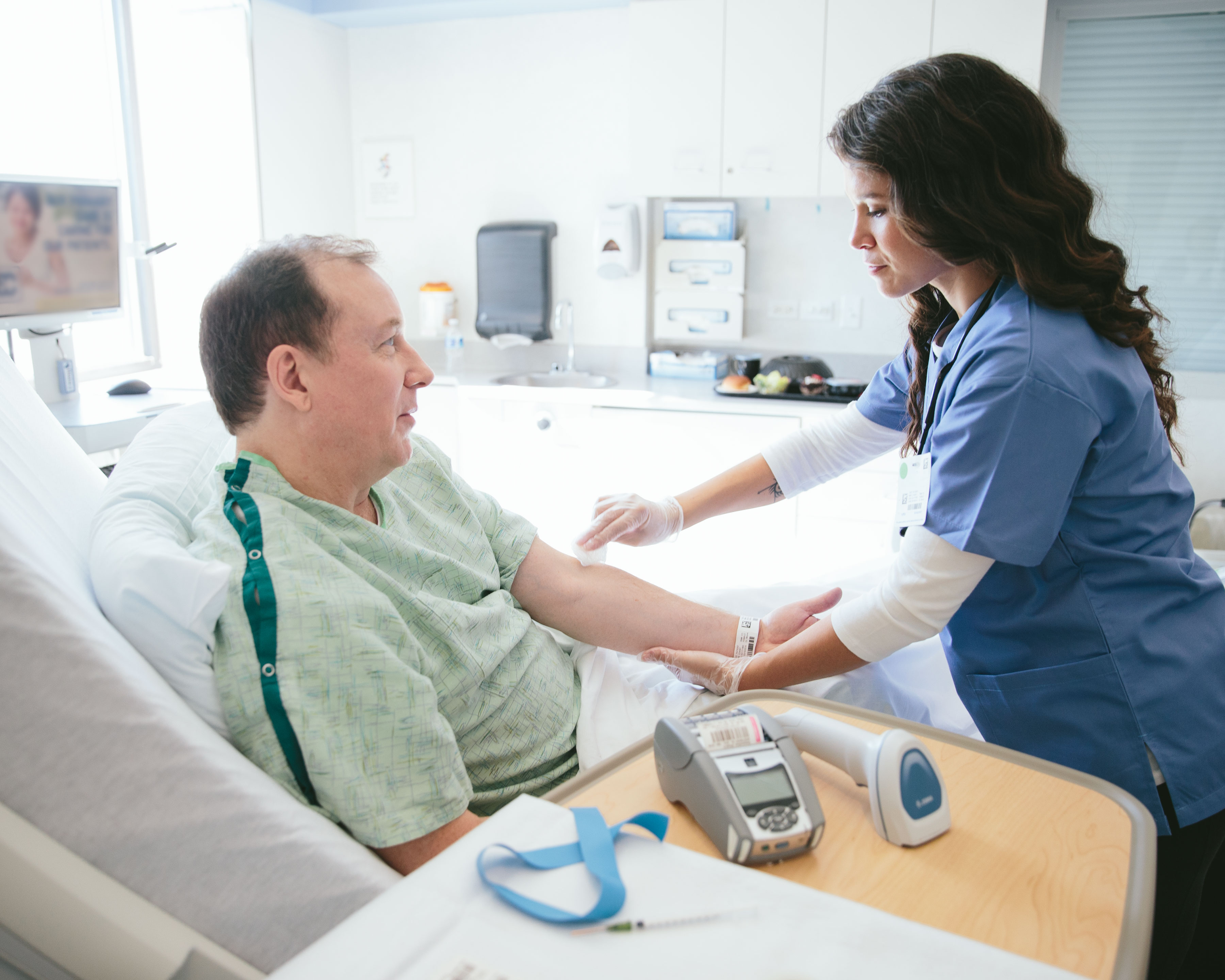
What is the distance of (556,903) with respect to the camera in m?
0.69

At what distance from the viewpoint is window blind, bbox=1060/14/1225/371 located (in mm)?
3283

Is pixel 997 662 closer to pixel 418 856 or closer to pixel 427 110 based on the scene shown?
pixel 418 856

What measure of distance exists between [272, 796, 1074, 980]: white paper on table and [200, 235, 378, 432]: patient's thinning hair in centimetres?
74

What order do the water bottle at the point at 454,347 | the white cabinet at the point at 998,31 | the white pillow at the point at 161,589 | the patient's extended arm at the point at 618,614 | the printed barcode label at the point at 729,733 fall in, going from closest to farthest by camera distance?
the printed barcode label at the point at 729,733 → the white pillow at the point at 161,589 → the patient's extended arm at the point at 618,614 → the white cabinet at the point at 998,31 → the water bottle at the point at 454,347

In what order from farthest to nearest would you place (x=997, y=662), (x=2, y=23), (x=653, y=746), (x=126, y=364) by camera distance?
(x=126, y=364), (x=2, y=23), (x=997, y=662), (x=653, y=746)

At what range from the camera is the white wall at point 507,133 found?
388cm

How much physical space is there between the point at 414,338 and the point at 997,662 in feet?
11.6

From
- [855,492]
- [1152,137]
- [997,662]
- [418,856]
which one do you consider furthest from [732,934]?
[1152,137]

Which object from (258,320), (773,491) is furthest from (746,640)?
(258,320)

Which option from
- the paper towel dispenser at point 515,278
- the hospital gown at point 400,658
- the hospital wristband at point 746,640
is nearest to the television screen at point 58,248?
the paper towel dispenser at point 515,278

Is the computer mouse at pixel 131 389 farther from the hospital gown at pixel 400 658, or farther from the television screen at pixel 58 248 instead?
the hospital gown at pixel 400 658

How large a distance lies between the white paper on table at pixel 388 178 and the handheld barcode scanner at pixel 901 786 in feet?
12.5

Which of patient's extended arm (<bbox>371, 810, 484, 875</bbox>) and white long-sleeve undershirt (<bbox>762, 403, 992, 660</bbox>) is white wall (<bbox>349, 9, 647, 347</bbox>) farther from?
patient's extended arm (<bbox>371, 810, 484, 875</bbox>)

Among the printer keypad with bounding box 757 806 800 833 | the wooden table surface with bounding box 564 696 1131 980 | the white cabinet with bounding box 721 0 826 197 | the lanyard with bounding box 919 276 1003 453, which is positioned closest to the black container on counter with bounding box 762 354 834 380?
A: the white cabinet with bounding box 721 0 826 197
